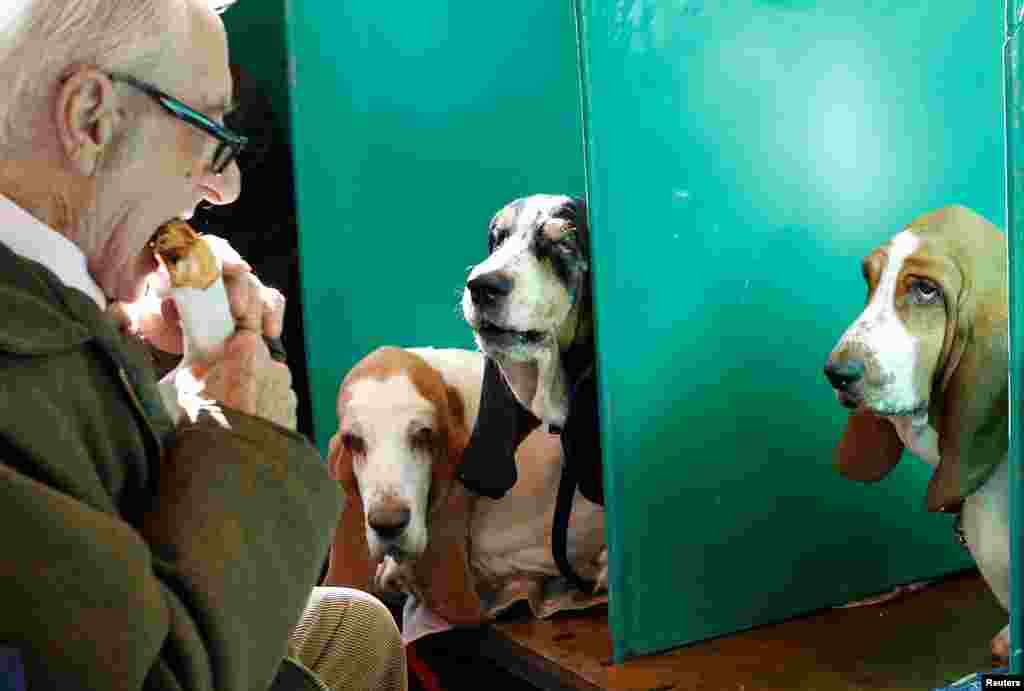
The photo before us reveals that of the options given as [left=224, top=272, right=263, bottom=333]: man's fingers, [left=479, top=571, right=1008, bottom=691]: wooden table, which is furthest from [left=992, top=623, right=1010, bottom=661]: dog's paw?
[left=224, top=272, right=263, bottom=333]: man's fingers

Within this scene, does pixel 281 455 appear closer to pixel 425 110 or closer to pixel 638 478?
pixel 638 478

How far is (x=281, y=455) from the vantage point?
41.3 inches

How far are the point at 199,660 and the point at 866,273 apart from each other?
1119 millimetres

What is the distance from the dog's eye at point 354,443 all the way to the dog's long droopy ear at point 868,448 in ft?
2.61

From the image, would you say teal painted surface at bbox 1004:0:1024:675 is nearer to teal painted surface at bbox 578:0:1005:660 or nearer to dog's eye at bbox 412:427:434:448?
teal painted surface at bbox 578:0:1005:660

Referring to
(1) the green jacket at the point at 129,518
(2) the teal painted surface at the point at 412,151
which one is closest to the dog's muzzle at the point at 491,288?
(2) the teal painted surface at the point at 412,151

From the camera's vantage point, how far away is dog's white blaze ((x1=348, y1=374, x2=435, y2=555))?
1.91 metres

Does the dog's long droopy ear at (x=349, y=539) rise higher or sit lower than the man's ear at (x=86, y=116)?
lower

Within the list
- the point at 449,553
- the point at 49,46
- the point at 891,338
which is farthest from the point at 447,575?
the point at 49,46

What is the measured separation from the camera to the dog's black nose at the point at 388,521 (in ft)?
6.24

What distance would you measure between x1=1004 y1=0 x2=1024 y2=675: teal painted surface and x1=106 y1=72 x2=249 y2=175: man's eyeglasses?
838 millimetres

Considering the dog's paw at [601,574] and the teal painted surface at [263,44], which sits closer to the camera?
the teal painted surface at [263,44]

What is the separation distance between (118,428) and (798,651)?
1.29 m

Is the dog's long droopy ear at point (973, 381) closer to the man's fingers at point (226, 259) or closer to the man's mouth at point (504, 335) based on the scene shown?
the man's mouth at point (504, 335)
